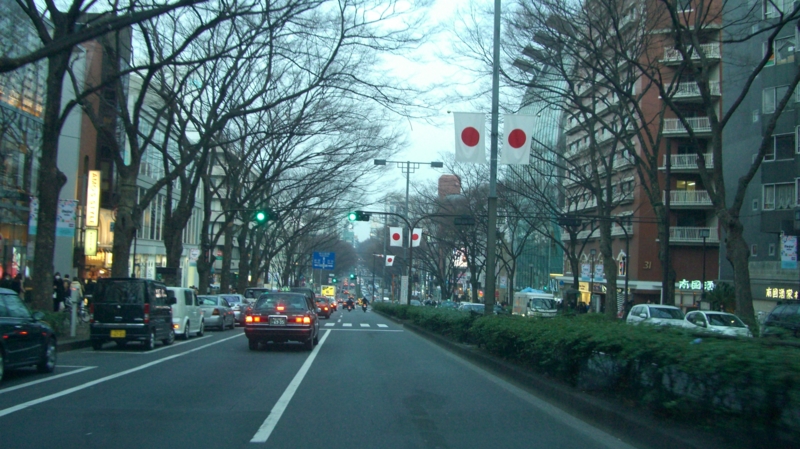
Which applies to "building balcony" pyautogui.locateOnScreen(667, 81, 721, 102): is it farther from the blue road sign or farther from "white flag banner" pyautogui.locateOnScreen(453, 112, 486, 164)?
the blue road sign

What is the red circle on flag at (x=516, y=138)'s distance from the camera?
1714cm

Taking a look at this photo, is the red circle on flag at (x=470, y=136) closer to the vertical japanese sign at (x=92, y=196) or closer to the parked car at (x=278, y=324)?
the parked car at (x=278, y=324)

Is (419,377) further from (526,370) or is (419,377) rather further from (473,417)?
(473,417)

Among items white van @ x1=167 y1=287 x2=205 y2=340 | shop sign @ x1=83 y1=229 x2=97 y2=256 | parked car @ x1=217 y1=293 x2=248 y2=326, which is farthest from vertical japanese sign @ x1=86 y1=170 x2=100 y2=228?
white van @ x1=167 y1=287 x2=205 y2=340

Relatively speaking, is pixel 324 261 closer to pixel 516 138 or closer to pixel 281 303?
pixel 281 303

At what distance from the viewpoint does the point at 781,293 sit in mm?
39938

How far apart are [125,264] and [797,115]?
34556mm

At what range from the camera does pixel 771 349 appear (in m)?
6.94

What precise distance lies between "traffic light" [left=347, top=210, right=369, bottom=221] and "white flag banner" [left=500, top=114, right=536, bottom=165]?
16564mm

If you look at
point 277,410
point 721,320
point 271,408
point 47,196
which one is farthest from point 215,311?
point 277,410

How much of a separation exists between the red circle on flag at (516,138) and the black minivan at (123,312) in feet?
34.0

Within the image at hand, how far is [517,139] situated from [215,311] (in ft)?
57.8

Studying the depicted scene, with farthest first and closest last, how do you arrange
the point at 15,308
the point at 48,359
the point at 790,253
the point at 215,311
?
1. the point at 790,253
2. the point at 215,311
3. the point at 48,359
4. the point at 15,308

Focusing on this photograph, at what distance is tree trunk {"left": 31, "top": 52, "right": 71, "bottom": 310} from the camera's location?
59.2 feet
